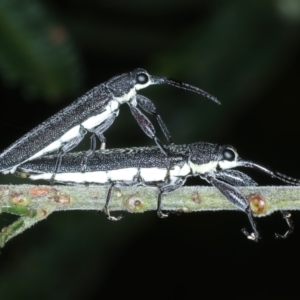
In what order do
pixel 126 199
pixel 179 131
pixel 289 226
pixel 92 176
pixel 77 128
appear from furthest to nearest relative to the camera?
1. pixel 179 131
2. pixel 77 128
3. pixel 92 176
4. pixel 289 226
5. pixel 126 199

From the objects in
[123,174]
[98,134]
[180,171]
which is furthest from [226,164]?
[98,134]

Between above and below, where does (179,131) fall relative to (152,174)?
above

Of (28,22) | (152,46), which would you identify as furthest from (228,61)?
(28,22)

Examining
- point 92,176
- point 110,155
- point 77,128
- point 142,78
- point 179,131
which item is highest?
point 179,131

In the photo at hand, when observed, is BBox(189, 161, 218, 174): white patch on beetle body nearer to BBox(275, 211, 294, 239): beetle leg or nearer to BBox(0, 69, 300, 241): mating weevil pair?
BBox(0, 69, 300, 241): mating weevil pair

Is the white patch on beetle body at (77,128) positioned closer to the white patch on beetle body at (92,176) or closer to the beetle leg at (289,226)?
the white patch on beetle body at (92,176)

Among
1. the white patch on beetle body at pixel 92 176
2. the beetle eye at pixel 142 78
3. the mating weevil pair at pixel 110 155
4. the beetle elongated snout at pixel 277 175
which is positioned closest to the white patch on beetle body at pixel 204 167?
the mating weevil pair at pixel 110 155

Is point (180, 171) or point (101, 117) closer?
point (180, 171)

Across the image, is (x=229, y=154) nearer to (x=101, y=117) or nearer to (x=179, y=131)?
(x=101, y=117)
